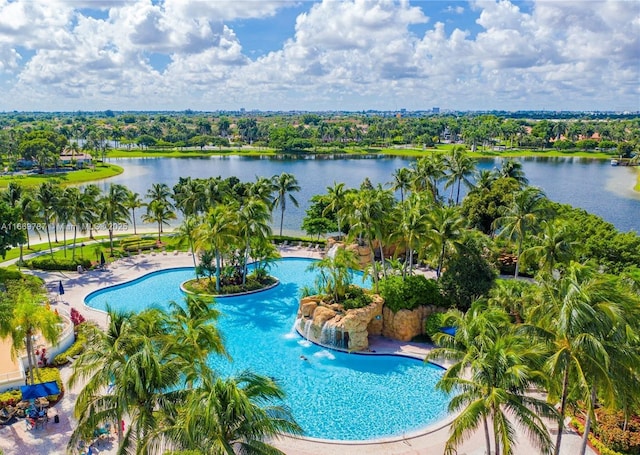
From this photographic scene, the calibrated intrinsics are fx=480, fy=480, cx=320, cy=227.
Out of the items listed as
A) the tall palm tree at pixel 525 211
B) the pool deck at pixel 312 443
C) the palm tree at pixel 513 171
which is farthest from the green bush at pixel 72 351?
the palm tree at pixel 513 171

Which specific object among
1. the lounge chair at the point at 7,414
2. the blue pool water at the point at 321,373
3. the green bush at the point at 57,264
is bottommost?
the blue pool water at the point at 321,373

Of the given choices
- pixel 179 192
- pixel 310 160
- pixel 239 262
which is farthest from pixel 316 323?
pixel 310 160

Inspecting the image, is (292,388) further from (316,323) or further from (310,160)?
(310,160)

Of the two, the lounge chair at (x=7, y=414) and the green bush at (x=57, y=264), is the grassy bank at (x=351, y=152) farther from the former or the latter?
the lounge chair at (x=7, y=414)

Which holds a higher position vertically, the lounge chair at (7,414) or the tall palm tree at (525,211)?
the tall palm tree at (525,211)

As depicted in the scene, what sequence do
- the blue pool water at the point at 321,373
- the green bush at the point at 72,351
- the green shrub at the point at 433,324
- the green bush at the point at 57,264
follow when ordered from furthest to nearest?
1. the green bush at the point at 57,264
2. the green shrub at the point at 433,324
3. the green bush at the point at 72,351
4. the blue pool water at the point at 321,373

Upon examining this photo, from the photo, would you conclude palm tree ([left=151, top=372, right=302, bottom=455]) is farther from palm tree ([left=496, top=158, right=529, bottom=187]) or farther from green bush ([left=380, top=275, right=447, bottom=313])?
palm tree ([left=496, top=158, right=529, bottom=187])

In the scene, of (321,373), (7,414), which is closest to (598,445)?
(321,373)
